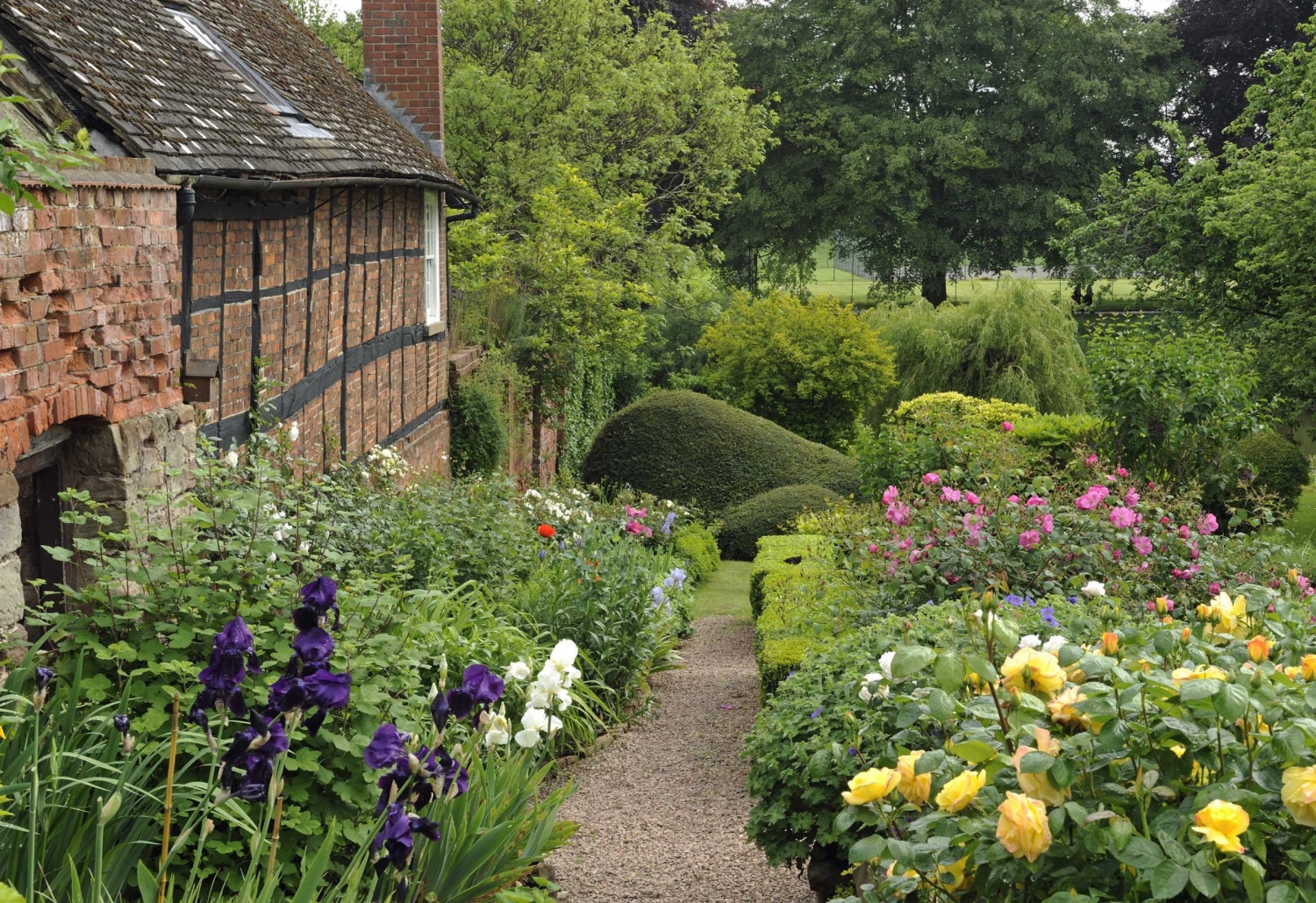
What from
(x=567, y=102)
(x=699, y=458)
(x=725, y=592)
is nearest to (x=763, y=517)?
(x=699, y=458)

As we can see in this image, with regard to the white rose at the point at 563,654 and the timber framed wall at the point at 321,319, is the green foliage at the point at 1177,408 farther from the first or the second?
the white rose at the point at 563,654

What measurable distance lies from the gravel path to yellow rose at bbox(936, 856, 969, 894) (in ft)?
8.29

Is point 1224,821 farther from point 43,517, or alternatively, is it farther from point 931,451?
point 931,451

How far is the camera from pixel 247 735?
8.13ft

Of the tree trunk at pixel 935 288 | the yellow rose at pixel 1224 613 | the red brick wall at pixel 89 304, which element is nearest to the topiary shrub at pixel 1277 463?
the yellow rose at pixel 1224 613

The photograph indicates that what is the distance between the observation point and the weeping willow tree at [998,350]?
73.2 ft

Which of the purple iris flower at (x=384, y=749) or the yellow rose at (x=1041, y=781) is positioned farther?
the purple iris flower at (x=384, y=749)

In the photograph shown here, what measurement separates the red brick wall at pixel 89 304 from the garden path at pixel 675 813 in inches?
109

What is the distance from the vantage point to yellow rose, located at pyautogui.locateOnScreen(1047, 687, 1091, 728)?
8.53ft

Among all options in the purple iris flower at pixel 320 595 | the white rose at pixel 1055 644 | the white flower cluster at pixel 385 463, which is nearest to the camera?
the purple iris flower at pixel 320 595

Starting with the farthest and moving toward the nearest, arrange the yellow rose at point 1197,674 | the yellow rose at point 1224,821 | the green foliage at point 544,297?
the green foliage at point 544,297 → the yellow rose at point 1197,674 → the yellow rose at point 1224,821

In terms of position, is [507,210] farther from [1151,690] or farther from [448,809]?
[1151,690]

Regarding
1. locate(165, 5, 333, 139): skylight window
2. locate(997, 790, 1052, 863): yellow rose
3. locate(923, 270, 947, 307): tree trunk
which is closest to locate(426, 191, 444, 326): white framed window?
locate(165, 5, 333, 139): skylight window

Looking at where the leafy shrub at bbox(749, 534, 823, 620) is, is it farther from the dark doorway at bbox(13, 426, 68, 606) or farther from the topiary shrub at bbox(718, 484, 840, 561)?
the dark doorway at bbox(13, 426, 68, 606)
